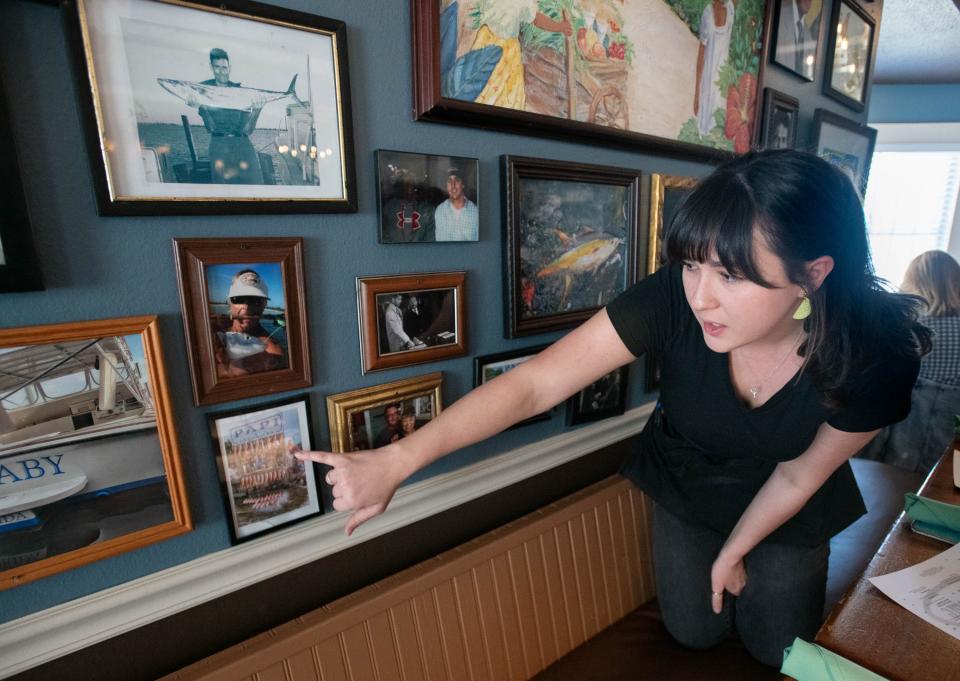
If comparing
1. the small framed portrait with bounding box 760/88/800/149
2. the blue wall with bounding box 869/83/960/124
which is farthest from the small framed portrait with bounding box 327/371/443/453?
the blue wall with bounding box 869/83/960/124

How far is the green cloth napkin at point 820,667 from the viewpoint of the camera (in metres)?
0.72

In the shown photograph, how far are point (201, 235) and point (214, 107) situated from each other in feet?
0.67

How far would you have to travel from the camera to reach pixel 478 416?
97cm

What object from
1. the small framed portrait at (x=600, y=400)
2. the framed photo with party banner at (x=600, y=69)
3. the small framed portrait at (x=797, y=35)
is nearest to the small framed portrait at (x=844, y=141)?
the small framed portrait at (x=797, y=35)

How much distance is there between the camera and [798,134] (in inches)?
85.8

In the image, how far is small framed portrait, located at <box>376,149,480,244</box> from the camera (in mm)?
1007

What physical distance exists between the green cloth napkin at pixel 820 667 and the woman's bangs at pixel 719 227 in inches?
22.4

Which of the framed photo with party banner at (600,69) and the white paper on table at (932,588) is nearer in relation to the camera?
the white paper on table at (932,588)

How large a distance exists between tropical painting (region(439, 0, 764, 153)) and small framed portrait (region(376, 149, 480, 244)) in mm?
152

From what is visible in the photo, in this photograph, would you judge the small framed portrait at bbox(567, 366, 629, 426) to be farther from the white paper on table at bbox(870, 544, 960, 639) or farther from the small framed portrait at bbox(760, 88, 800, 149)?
the small framed portrait at bbox(760, 88, 800, 149)

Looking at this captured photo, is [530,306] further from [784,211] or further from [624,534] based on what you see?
[624,534]

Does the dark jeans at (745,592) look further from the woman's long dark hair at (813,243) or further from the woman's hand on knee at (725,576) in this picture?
the woman's long dark hair at (813,243)

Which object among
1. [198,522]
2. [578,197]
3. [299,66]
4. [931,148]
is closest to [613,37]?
[578,197]

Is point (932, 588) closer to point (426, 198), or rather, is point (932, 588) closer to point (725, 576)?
point (725, 576)
